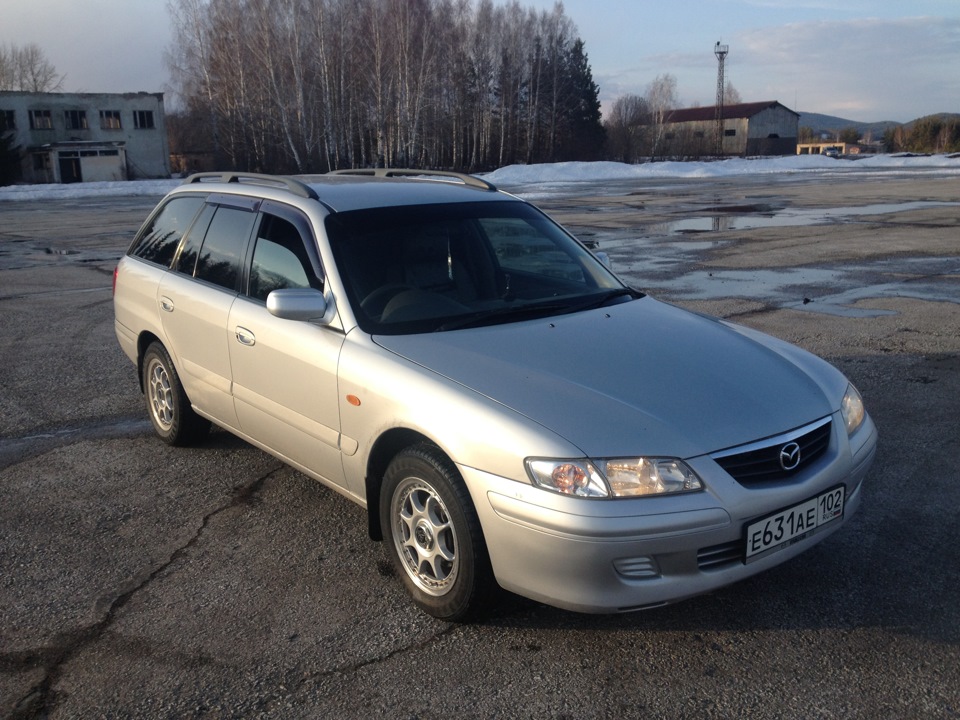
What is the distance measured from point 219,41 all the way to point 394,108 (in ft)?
34.7

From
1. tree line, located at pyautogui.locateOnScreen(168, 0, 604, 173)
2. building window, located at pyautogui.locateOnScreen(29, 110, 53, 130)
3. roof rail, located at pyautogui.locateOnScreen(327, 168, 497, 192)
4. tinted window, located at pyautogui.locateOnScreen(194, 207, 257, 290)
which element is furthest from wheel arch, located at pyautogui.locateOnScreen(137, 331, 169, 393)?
building window, located at pyautogui.locateOnScreen(29, 110, 53, 130)

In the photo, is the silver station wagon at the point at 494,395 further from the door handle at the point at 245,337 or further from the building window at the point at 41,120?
the building window at the point at 41,120

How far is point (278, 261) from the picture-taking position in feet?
14.3

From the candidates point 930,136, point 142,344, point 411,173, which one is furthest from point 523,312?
point 930,136

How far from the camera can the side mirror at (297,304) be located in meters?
3.77

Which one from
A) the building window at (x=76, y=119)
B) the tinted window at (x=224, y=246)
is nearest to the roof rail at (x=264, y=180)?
the tinted window at (x=224, y=246)

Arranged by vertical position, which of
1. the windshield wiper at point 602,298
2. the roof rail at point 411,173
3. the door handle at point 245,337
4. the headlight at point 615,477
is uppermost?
the roof rail at point 411,173

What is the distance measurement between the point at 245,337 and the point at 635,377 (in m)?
2.04

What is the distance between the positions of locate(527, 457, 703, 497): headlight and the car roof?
6.41 ft

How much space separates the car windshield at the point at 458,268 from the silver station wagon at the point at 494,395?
0.01 meters

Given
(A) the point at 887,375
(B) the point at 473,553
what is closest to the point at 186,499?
(B) the point at 473,553

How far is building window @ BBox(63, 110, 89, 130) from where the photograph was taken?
61.7m

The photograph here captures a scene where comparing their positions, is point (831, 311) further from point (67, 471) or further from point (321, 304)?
point (67, 471)

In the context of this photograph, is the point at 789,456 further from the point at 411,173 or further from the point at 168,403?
the point at 168,403
